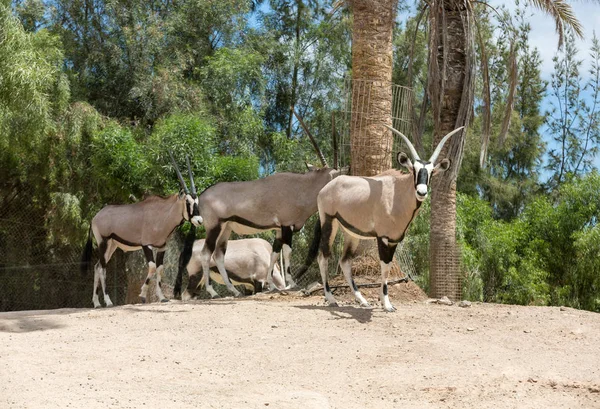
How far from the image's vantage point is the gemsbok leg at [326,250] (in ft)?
35.6

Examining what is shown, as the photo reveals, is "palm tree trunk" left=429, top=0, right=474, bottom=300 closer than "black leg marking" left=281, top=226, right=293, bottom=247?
No

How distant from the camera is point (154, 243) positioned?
13.0 metres

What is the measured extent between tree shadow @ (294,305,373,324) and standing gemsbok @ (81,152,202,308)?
9.47 ft

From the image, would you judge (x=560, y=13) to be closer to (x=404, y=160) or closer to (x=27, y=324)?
(x=404, y=160)

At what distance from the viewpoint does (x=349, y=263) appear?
36.0 ft

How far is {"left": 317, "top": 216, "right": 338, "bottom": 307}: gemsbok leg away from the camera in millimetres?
10859

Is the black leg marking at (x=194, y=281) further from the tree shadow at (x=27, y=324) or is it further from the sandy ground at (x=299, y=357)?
the tree shadow at (x=27, y=324)

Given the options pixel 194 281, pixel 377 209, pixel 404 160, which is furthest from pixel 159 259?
pixel 404 160

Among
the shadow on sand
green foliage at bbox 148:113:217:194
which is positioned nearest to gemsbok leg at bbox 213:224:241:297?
the shadow on sand

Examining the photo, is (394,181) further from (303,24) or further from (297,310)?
(303,24)

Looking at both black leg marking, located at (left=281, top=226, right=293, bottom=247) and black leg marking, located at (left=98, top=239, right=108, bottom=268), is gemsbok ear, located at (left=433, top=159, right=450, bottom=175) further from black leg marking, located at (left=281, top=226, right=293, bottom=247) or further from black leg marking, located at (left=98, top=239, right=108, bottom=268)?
black leg marking, located at (left=98, top=239, right=108, bottom=268)

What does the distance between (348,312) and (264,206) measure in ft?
9.10

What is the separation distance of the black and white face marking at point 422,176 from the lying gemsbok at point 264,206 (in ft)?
8.50

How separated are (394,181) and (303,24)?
1663 cm
